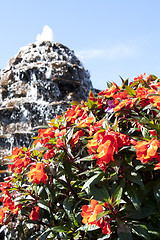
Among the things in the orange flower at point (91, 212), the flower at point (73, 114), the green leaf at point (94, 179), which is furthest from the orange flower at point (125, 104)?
the orange flower at point (91, 212)

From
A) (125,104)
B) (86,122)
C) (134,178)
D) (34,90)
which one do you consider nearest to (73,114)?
(86,122)

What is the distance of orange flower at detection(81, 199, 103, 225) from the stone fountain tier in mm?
4379

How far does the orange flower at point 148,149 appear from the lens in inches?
42.1

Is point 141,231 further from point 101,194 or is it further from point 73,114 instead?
point 73,114

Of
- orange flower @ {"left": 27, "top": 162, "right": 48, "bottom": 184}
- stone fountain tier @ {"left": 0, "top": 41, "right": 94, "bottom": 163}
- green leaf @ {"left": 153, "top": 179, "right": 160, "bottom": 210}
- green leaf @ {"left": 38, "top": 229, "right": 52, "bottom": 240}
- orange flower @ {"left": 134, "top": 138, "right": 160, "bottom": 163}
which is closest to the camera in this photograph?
orange flower @ {"left": 134, "top": 138, "right": 160, "bottom": 163}

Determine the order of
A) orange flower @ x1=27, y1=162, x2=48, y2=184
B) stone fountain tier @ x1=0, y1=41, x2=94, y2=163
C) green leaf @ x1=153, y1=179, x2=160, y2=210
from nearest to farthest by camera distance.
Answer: green leaf @ x1=153, y1=179, x2=160, y2=210 → orange flower @ x1=27, y1=162, x2=48, y2=184 → stone fountain tier @ x1=0, y1=41, x2=94, y2=163

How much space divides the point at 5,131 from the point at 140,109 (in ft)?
17.3

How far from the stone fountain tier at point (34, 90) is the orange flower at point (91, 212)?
4379mm

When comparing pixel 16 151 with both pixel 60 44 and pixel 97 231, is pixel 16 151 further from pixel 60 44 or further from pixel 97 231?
pixel 60 44

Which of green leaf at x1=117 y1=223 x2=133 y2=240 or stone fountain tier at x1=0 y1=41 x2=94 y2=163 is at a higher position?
stone fountain tier at x1=0 y1=41 x2=94 y2=163

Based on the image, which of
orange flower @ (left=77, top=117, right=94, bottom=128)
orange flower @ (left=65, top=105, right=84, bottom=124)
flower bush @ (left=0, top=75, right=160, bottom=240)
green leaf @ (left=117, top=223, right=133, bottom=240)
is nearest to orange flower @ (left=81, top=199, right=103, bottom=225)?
flower bush @ (left=0, top=75, right=160, bottom=240)

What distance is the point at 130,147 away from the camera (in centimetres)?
123

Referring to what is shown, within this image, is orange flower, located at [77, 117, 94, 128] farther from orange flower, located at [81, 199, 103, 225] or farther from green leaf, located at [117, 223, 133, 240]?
green leaf, located at [117, 223, 133, 240]

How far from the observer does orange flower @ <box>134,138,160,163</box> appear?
1.07 meters
